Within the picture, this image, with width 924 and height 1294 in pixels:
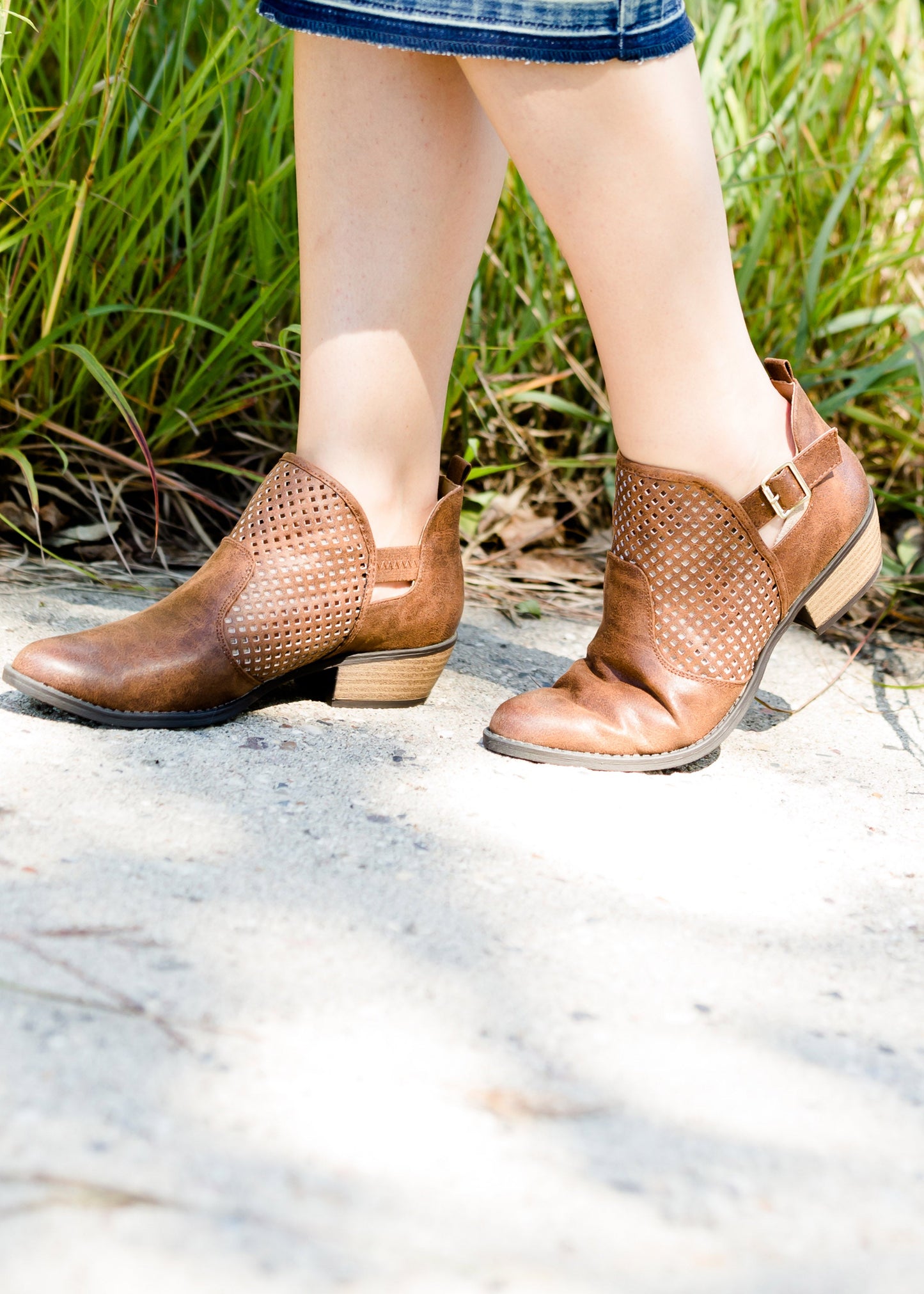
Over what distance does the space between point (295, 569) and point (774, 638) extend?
1.58ft

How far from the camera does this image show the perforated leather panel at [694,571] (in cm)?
107

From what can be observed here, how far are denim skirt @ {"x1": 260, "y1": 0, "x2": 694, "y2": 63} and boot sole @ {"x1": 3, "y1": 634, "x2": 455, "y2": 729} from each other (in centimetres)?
56

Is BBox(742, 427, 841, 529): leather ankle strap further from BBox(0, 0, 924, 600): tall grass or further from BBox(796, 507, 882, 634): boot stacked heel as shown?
BBox(0, 0, 924, 600): tall grass

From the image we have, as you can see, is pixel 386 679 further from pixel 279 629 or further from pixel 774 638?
pixel 774 638

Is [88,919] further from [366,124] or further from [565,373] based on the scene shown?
[565,373]

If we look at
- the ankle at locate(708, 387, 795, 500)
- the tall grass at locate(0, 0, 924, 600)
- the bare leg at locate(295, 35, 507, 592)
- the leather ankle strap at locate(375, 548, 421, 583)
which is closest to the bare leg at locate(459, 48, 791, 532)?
the ankle at locate(708, 387, 795, 500)

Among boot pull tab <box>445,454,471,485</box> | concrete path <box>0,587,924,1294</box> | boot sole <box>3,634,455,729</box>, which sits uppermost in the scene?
boot pull tab <box>445,454,471,485</box>

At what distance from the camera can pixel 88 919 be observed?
72 centimetres

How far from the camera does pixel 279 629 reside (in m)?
1.11

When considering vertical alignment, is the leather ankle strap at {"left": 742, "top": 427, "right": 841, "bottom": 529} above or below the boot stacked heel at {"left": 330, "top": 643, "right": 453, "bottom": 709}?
above

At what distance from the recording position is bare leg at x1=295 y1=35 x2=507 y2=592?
1048 millimetres

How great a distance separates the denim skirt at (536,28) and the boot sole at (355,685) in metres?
0.56

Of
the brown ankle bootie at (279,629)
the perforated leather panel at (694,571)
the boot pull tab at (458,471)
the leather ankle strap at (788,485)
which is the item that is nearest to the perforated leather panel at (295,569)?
the brown ankle bootie at (279,629)

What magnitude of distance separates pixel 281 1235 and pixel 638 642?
68 cm
